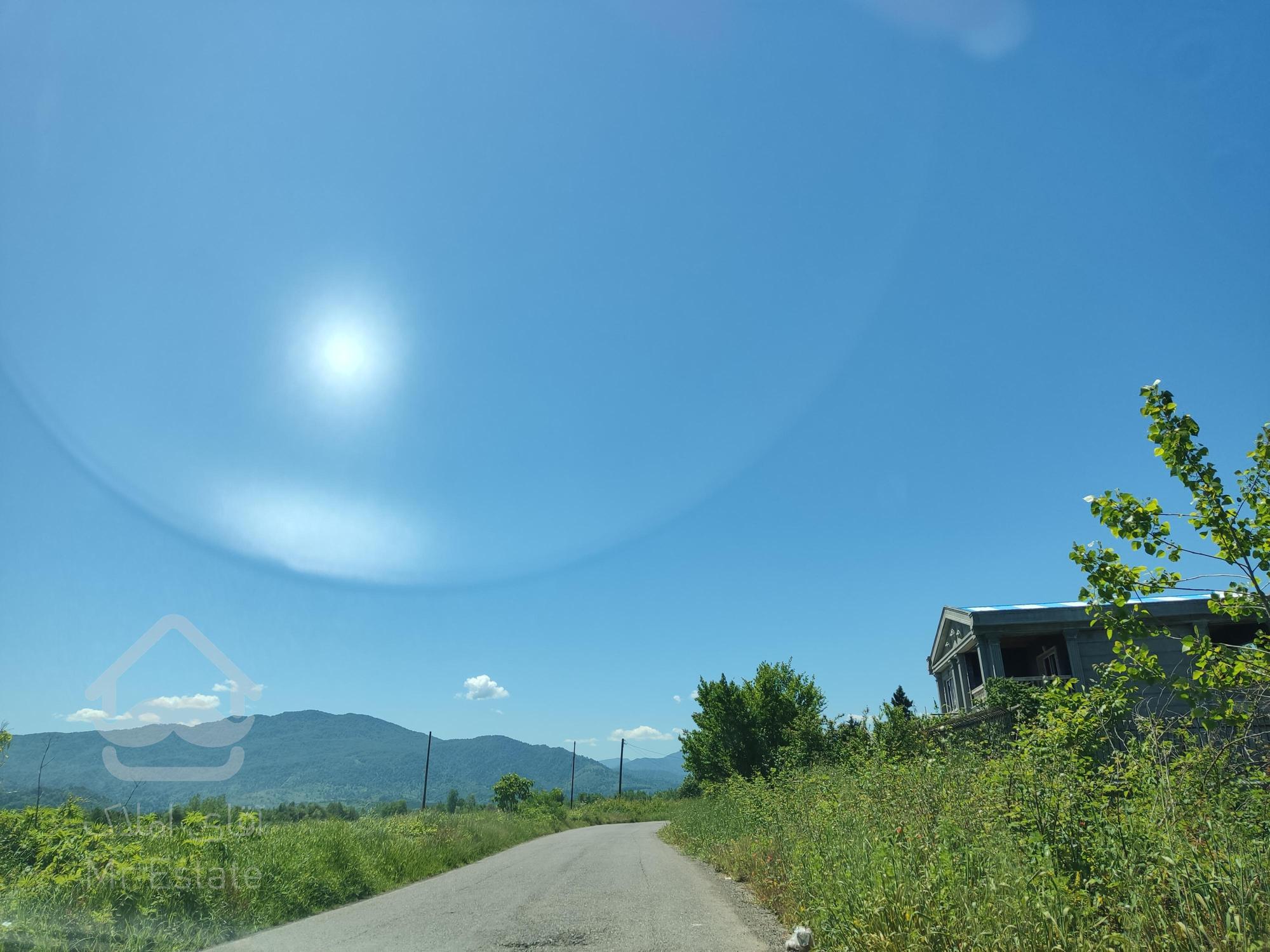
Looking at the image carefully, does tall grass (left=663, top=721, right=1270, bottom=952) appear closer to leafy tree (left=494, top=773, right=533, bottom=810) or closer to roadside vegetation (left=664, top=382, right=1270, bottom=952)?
roadside vegetation (left=664, top=382, right=1270, bottom=952)

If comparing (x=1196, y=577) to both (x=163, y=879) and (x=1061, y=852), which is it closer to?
(x=1061, y=852)

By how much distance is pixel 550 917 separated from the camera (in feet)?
31.6

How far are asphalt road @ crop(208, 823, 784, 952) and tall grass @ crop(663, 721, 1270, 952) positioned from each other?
133 cm

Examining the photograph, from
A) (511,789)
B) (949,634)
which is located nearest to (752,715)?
(949,634)

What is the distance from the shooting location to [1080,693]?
6617mm

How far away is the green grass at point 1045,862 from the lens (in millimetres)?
3984

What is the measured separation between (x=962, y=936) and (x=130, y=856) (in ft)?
30.7

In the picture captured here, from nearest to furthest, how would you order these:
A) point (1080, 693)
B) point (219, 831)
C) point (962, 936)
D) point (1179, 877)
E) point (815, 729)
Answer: point (1179, 877) → point (962, 936) → point (1080, 693) → point (219, 831) → point (815, 729)

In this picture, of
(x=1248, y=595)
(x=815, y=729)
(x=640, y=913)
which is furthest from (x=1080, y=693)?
(x=815, y=729)

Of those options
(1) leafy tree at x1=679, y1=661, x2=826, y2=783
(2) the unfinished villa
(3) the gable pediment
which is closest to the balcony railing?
(2) the unfinished villa

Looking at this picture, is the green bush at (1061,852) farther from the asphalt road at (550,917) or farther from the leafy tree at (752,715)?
the leafy tree at (752,715)

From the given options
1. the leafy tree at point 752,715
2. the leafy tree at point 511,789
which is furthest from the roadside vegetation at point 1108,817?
the leafy tree at point 511,789

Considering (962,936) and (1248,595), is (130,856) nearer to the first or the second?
(962,936)

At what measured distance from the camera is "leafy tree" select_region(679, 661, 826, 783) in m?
38.0
